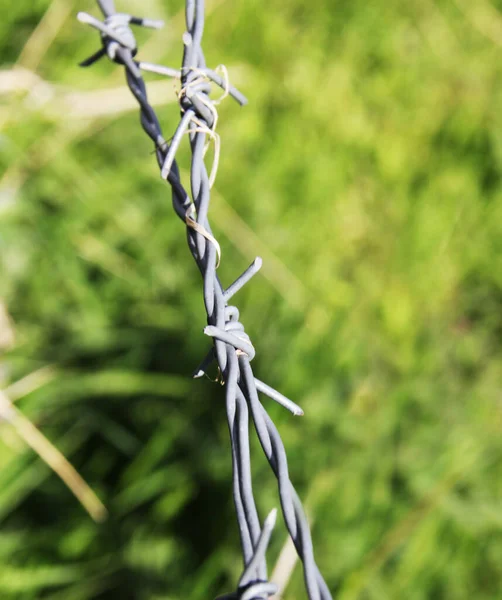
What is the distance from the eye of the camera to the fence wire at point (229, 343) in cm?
48

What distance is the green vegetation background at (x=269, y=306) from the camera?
3.85 ft

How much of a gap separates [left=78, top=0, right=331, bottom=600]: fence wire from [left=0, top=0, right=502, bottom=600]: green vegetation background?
2.22 ft

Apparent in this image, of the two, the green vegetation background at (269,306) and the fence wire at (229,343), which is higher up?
the fence wire at (229,343)

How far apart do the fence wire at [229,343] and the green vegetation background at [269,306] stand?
68 centimetres

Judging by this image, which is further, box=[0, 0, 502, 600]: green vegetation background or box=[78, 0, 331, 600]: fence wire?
box=[0, 0, 502, 600]: green vegetation background

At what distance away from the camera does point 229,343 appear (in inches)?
20.5

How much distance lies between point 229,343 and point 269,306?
3.17 feet

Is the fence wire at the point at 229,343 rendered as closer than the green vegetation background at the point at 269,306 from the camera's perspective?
Yes

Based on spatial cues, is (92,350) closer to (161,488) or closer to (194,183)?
(161,488)

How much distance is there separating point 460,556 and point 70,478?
2.55ft

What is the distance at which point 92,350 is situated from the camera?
1308 mm

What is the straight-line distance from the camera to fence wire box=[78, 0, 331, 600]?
48 cm

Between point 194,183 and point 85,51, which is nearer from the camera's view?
point 194,183

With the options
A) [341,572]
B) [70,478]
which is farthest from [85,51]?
[341,572]
